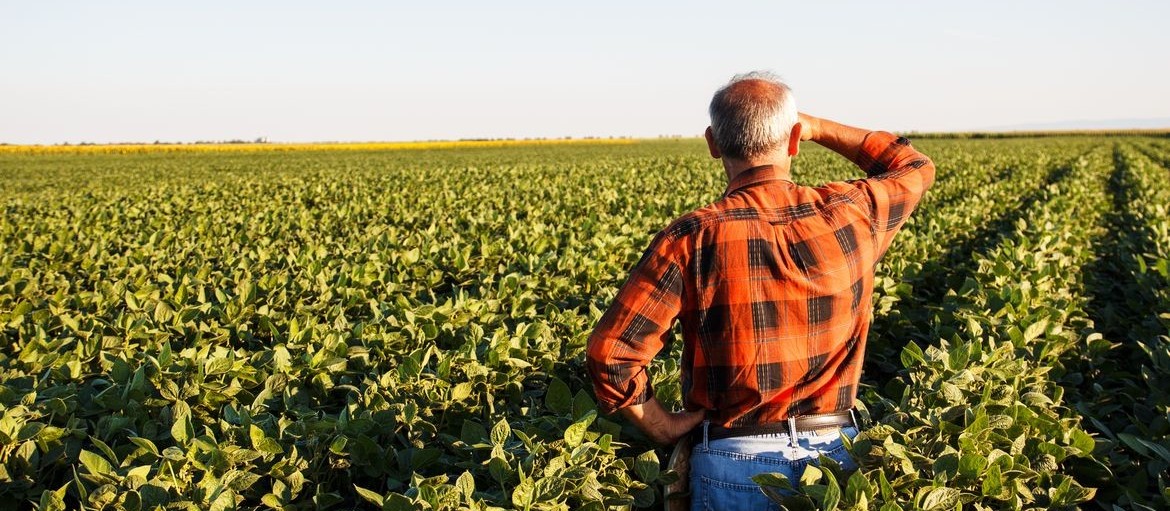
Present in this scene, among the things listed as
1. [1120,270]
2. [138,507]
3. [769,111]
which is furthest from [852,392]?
[1120,270]

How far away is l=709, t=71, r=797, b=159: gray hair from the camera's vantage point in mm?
2043

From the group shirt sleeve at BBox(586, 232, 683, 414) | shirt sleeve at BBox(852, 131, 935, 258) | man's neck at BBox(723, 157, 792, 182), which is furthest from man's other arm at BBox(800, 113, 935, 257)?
shirt sleeve at BBox(586, 232, 683, 414)

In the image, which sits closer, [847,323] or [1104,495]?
[847,323]

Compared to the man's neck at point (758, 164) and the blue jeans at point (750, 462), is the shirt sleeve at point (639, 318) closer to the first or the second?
the man's neck at point (758, 164)

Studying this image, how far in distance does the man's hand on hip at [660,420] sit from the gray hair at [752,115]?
744mm

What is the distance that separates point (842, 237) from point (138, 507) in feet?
6.82

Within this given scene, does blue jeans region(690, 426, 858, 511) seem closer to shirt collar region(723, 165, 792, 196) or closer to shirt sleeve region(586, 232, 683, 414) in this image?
shirt sleeve region(586, 232, 683, 414)

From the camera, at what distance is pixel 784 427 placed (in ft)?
7.38

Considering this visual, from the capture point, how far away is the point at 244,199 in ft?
56.4

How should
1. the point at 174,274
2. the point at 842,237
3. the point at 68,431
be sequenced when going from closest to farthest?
the point at 842,237
the point at 68,431
the point at 174,274

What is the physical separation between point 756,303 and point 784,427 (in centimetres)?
41

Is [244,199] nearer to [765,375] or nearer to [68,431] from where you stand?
[68,431]

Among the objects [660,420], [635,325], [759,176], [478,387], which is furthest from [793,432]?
[478,387]

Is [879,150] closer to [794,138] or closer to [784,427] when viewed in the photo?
[794,138]
